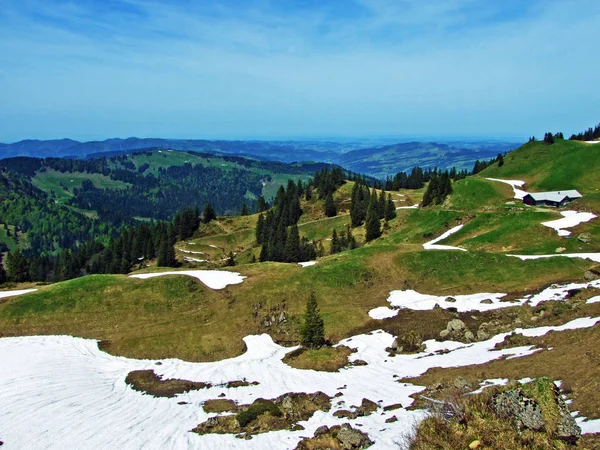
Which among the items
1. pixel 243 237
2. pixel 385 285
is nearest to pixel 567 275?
pixel 385 285

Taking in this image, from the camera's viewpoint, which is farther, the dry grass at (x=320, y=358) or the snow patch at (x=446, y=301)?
the snow patch at (x=446, y=301)

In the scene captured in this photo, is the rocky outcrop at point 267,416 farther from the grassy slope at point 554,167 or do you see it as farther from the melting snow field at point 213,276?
the grassy slope at point 554,167

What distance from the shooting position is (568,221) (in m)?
77.2

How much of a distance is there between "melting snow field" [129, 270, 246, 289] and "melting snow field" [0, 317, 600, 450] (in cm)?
1344

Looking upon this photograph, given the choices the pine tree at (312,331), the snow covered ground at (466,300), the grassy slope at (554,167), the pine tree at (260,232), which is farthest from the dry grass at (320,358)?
the pine tree at (260,232)

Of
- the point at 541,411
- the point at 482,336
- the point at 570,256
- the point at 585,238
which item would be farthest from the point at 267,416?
the point at 585,238

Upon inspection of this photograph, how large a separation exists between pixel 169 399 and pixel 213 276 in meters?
31.0

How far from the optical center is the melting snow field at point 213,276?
6108 cm

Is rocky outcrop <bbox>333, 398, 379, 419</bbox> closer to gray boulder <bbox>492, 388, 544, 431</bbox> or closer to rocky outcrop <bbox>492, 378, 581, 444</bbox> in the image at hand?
gray boulder <bbox>492, 388, 544, 431</bbox>

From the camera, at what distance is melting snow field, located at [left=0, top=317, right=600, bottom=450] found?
86.5ft

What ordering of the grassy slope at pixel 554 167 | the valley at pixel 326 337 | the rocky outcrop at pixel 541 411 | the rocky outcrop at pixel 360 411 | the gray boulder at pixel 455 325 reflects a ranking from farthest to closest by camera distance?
the grassy slope at pixel 554 167 < the gray boulder at pixel 455 325 < the valley at pixel 326 337 < the rocky outcrop at pixel 360 411 < the rocky outcrop at pixel 541 411

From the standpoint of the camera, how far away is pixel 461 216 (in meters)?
96.2

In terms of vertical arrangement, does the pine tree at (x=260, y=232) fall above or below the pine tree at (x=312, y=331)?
below

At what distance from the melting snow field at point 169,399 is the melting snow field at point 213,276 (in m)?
13.4
